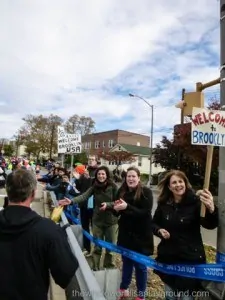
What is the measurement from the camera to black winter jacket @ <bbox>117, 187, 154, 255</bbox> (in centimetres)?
473

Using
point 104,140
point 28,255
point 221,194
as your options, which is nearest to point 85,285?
point 28,255

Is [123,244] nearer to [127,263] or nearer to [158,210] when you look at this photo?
[127,263]

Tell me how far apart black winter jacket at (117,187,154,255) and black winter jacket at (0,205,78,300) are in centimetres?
231

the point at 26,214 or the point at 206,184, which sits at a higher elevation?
the point at 206,184

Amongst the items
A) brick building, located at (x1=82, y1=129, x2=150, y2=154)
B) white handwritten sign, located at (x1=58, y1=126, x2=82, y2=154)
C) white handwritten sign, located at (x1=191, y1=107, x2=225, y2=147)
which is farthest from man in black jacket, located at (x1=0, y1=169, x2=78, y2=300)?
brick building, located at (x1=82, y1=129, x2=150, y2=154)

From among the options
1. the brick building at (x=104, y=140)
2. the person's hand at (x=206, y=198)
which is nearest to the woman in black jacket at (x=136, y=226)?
the person's hand at (x=206, y=198)

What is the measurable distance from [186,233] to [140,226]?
1103 millimetres

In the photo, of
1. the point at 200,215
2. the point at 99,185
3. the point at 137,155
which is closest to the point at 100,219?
the point at 99,185

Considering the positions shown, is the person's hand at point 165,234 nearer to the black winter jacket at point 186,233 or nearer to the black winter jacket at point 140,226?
the black winter jacket at point 186,233

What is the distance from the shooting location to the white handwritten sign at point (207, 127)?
12.0 feet

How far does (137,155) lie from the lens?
75.9 m

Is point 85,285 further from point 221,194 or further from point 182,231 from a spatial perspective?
point 221,194

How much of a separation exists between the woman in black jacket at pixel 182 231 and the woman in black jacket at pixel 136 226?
28.8 inches

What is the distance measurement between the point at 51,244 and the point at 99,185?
360cm
